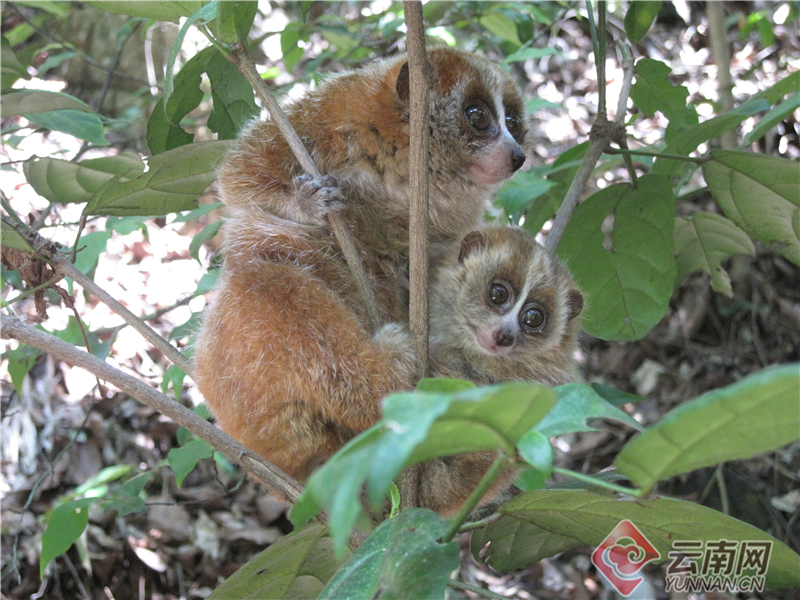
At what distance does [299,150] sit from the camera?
7.29 ft

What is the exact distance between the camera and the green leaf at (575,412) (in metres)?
1.14

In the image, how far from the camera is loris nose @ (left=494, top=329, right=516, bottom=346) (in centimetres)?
268

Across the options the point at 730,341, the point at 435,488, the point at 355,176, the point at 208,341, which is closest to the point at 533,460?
the point at 435,488

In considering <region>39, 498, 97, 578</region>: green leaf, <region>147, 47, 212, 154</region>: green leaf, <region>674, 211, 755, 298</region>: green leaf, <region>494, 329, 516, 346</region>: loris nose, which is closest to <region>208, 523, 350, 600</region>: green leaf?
<region>39, 498, 97, 578</region>: green leaf

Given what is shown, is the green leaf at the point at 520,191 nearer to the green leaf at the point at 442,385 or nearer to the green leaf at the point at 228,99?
the green leaf at the point at 228,99

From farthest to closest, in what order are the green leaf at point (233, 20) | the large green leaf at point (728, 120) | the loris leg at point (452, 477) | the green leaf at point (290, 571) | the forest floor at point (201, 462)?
the forest floor at point (201, 462), the large green leaf at point (728, 120), the loris leg at point (452, 477), the green leaf at point (290, 571), the green leaf at point (233, 20)

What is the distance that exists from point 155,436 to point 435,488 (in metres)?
3.21

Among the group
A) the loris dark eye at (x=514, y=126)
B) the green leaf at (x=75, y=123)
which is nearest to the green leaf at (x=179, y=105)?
the green leaf at (x=75, y=123)

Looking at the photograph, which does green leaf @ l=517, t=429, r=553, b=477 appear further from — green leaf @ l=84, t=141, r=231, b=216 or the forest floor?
the forest floor

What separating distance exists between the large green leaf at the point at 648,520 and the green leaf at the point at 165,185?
5.22ft

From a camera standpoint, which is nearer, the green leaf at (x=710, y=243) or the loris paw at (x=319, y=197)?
the loris paw at (x=319, y=197)

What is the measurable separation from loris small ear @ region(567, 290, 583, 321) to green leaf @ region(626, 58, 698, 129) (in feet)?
2.78

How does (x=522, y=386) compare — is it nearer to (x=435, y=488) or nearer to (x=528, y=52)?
(x=435, y=488)

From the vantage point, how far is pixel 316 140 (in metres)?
2.64
